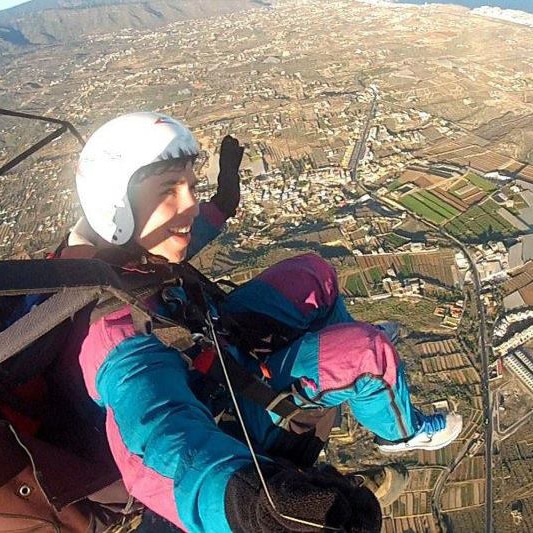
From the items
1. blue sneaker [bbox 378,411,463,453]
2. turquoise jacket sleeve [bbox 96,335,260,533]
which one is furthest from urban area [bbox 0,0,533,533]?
turquoise jacket sleeve [bbox 96,335,260,533]

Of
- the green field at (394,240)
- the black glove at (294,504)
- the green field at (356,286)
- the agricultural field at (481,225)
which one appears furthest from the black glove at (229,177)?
the agricultural field at (481,225)

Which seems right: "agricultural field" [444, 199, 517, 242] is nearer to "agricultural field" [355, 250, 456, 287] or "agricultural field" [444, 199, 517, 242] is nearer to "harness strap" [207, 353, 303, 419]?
"agricultural field" [355, 250, 456, 287]

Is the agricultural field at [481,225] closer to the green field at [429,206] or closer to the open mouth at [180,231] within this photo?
the green field at [429,206]

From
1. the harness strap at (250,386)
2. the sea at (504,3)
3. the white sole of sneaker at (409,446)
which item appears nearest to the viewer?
the harness strap at (250,386)

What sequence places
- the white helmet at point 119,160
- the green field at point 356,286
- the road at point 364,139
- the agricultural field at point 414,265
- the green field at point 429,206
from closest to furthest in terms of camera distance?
the white helmet at point 119,160 < the green field at point 356,286 < the agricultural field at point 414,265 < the green field at point 429,206 < the road at point 364,139

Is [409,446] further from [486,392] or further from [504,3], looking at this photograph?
[504,3]

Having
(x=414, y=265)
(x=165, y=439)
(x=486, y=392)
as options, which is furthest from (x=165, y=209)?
(x=414, y=265)

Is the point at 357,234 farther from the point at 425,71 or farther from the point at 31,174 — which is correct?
the point at 425,71
